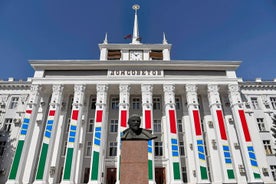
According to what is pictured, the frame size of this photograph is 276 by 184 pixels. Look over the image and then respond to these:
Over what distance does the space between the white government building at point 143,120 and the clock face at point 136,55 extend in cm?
15

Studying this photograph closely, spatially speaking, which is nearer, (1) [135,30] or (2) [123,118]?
(2) [123,118]

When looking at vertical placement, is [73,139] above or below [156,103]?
below

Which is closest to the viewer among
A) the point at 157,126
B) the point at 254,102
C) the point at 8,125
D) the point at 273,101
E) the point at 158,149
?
the point at 158,149

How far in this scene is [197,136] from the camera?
2239 cm

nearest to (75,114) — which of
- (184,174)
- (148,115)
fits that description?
(148,115)

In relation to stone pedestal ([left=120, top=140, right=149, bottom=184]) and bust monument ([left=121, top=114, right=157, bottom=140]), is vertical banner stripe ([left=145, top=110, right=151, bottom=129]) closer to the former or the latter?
bust monument ([left=121, top=114, right=157, bottom=140])

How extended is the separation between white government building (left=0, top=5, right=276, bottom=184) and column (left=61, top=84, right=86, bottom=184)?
0.34 ft

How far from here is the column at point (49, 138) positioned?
808 inches

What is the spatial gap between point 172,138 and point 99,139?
8.54 meters

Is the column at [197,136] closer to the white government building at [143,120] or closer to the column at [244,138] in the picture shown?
the white government building at [143,120]

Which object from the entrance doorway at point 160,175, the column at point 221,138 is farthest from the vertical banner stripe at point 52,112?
the column at point 221,138

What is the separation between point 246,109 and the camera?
88.2ft

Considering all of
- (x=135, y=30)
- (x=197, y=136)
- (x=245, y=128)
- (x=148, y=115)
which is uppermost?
(x=135, y=30)

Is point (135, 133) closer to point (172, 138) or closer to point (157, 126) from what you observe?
point (172, 138)
